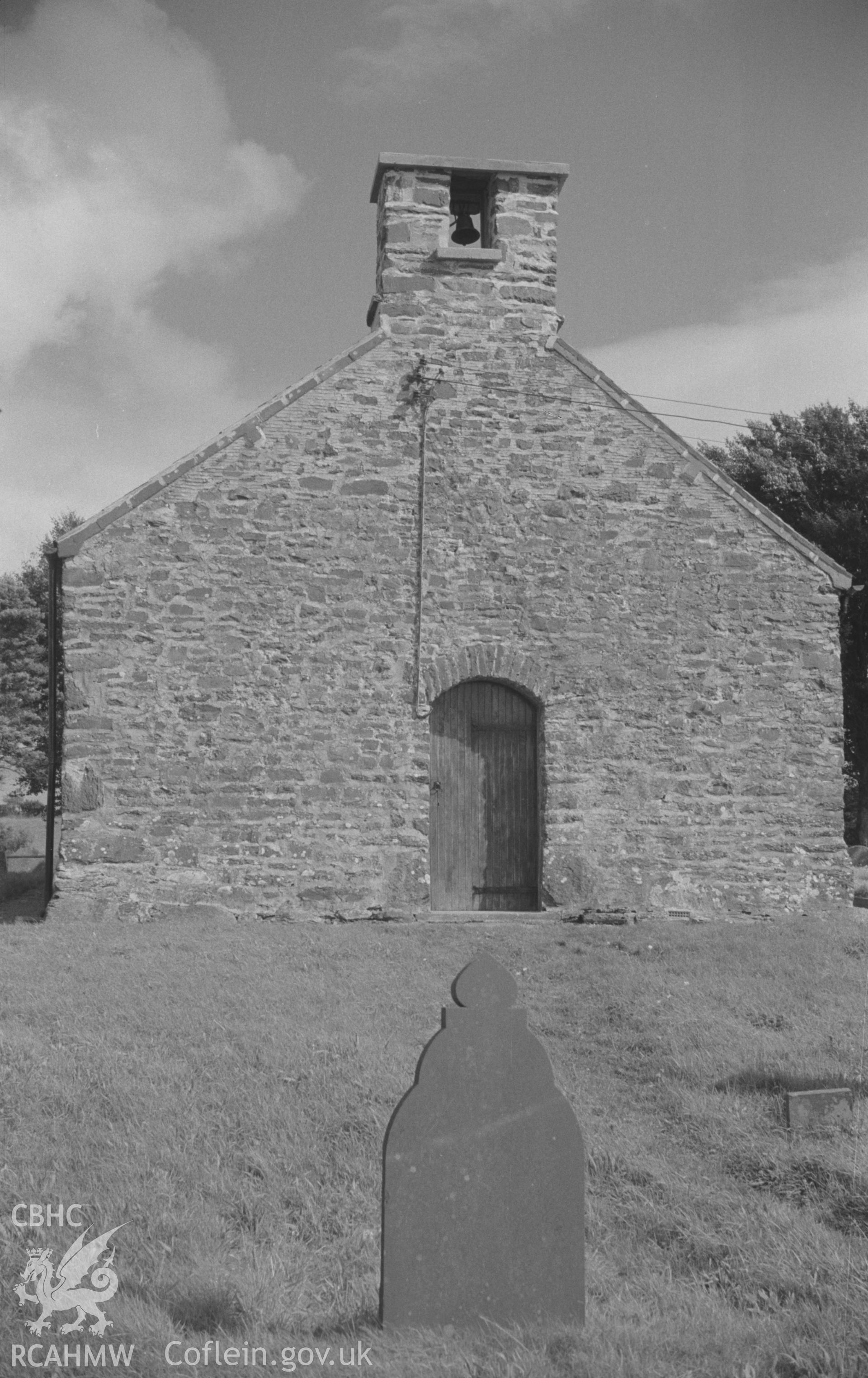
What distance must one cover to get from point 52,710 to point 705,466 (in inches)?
318

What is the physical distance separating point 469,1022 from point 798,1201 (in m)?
2.18

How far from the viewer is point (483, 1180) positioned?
379 centimetres

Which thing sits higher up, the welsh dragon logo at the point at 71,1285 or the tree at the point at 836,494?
the tree at the point at 836,494

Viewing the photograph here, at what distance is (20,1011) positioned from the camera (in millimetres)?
7992

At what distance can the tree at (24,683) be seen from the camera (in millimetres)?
36125

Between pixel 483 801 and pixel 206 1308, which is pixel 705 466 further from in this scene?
pixel 206 1308

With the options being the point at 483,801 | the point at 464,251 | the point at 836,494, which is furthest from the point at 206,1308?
the point at 836,494

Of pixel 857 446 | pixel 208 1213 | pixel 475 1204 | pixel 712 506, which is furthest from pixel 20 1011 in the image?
pixel 857 446

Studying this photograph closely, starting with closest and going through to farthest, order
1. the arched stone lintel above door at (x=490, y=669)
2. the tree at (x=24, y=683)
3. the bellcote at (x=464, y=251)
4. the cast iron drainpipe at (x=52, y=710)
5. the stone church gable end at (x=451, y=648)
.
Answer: the stone church gable end at (x=451, y=648), the arched stone lintel above door at (x=490, y=669), the cast iron drainpipe at (x=52, y=710), the bellcote at (x=464, y=251), the tree at (x=24, y=683)

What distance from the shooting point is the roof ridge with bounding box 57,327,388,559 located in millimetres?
12359

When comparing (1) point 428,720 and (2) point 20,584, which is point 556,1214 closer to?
(1) point 428,720

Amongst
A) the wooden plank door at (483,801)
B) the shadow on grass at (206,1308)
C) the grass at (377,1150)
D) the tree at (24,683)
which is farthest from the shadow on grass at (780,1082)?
the tree at (24,683)

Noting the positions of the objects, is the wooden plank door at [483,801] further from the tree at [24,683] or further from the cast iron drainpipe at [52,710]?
the tree at [24,683]

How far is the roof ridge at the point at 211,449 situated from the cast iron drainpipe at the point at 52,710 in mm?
483
